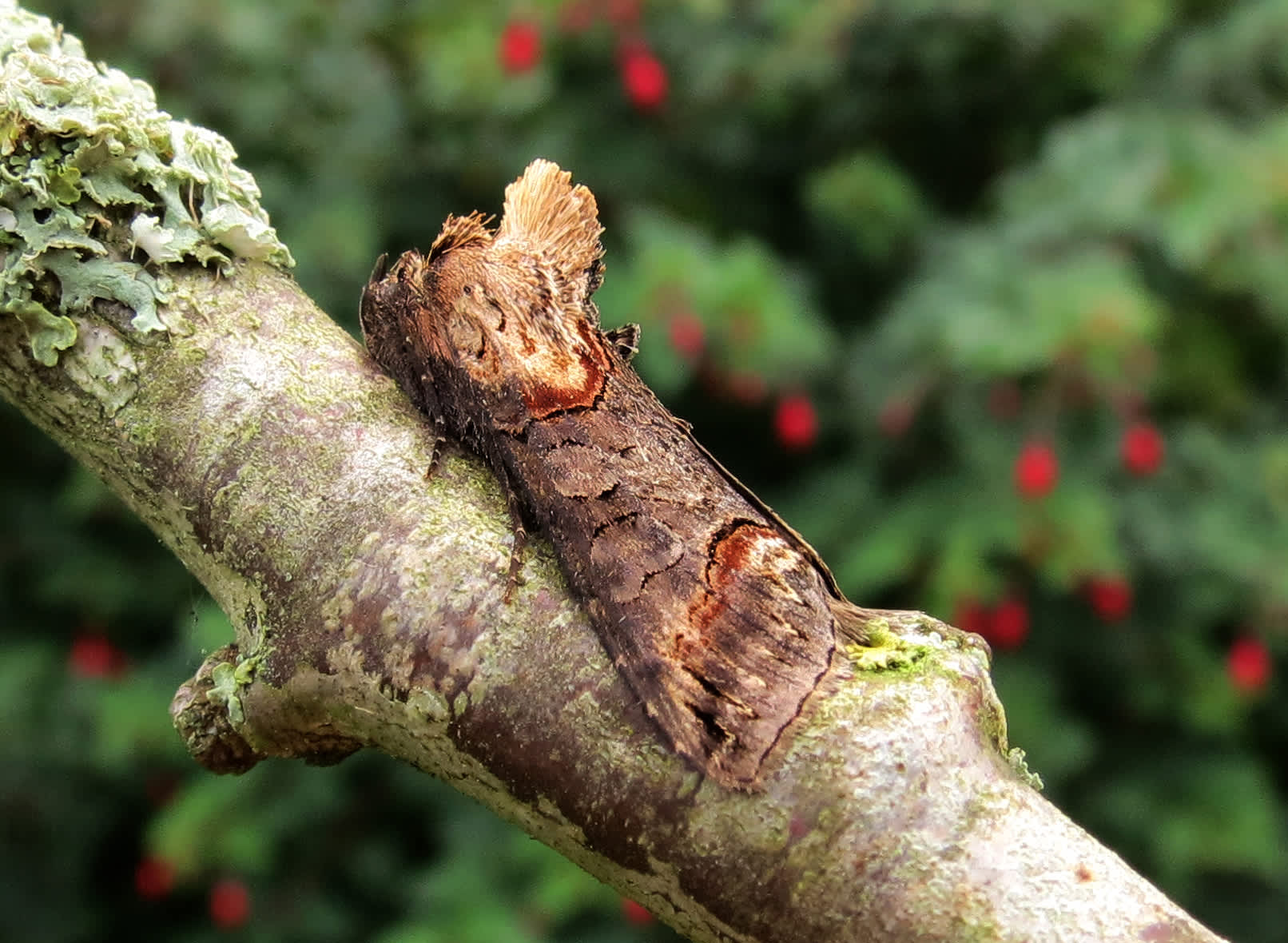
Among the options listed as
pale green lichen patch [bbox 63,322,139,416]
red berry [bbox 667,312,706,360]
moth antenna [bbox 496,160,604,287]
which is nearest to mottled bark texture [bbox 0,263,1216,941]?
pale green lichen patch [bbox 63,322,139,416]

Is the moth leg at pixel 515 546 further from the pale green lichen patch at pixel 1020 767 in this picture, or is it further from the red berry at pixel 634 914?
the red berry at pixel 634 914

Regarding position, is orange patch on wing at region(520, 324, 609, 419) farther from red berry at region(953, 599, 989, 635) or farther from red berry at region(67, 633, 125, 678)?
red berry at region(67, 633, 125, 678)

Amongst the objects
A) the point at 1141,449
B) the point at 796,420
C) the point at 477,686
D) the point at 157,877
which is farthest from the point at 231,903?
A: the point at 477,686

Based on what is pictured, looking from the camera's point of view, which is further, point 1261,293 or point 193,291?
point 1261,293

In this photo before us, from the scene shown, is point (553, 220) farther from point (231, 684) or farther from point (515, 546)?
point (231, 684)

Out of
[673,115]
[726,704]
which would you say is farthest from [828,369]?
[726,704]

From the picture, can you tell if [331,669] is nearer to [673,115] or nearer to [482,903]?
[482,903]

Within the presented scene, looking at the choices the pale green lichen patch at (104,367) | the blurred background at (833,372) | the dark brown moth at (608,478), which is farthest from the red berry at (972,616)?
the pale green lichen patch at (104,367)
